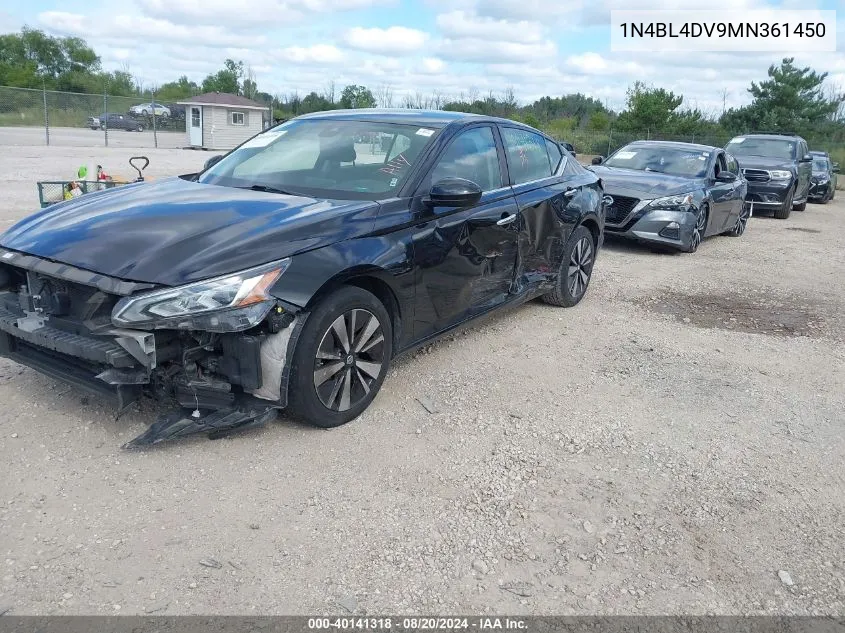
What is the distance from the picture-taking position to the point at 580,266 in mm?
6719

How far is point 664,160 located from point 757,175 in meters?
6.14

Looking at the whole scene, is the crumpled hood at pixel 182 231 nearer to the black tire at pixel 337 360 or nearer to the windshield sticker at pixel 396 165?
the black tire at pixel 337 360

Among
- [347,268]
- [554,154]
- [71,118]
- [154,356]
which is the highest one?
[71,118]

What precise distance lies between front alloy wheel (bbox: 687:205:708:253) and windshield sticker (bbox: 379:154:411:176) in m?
6.88

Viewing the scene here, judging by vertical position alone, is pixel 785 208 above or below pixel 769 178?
below

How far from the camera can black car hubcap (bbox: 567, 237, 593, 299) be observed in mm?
6539

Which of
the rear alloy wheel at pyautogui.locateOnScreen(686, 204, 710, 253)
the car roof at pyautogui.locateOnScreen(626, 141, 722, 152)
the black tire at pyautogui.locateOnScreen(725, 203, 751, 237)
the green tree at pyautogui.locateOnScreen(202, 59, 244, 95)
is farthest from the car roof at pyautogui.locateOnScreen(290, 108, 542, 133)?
the green tree at pyautogui.locateOnScreen(202, 59, 244, 95)

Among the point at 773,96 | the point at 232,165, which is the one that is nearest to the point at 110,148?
the point at 232,165

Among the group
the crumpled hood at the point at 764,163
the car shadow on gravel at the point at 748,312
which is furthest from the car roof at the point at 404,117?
the crumpled hood at the point at 764,163

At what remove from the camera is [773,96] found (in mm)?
41875

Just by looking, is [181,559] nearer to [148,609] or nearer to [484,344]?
[148,609]

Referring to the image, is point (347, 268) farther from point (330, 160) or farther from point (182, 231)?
point (330, 160)

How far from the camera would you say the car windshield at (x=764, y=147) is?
16.6 meters

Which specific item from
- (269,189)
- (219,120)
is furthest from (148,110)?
(269,189)
